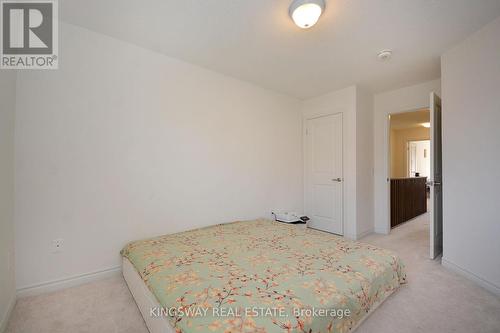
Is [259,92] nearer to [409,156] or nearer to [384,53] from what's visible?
[384,53]

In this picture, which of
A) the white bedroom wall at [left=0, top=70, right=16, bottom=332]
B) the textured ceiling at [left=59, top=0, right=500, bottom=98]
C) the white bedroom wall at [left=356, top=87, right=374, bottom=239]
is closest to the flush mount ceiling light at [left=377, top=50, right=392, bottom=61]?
the textured ceiling at [left=59, top=0, right=500, bottom=98]

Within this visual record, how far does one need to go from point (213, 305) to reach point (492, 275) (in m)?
2.45

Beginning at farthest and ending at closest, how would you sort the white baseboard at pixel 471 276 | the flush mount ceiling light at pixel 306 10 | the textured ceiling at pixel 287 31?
the white baseboard at pixel 471 276 → the textured ceiling at pixel 287 31 → the flush mount ceiling light at pixel 306 10

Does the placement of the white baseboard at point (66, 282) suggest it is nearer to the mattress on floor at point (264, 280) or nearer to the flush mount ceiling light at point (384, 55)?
the mattress on floor at point (264, 280)

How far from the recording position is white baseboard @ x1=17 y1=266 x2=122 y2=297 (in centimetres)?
174

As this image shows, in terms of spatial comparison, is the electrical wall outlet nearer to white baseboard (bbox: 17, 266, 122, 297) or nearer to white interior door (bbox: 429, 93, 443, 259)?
white baseboard (bbox: 17, 266, 122, 297)

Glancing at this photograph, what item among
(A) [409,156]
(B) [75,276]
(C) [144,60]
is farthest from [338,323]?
(A) [409,156]

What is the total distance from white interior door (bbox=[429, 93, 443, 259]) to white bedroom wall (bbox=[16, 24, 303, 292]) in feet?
7.53

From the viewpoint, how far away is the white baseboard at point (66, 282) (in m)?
1.74

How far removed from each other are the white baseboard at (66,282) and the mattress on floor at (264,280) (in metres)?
0.36

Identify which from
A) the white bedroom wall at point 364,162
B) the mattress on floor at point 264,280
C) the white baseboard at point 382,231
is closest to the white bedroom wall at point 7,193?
the mattress on floor at point 264,280

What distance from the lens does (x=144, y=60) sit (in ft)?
7.55

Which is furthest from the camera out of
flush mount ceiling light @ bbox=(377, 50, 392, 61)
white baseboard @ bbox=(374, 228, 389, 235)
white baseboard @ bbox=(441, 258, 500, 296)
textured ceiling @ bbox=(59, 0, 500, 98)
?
white baseboard @ bbox=(374, 228, 389, 235)

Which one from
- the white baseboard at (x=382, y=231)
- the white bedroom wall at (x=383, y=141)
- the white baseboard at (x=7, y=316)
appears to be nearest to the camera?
the white baseboard at (x=7, y=316)
